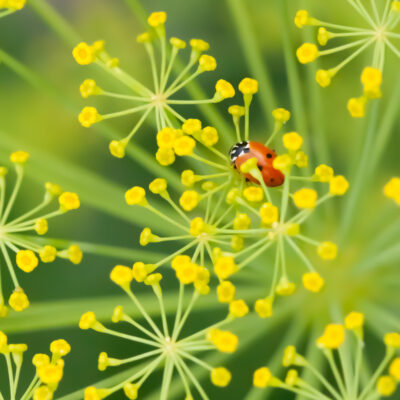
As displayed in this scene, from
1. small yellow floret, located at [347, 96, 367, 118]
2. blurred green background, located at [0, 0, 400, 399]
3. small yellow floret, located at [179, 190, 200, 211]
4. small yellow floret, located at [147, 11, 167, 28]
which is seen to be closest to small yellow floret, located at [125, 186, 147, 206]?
small yellow floret, located at [179, 190, 200, 211]

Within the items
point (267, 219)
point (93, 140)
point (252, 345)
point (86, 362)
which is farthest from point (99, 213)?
point (267, 219)

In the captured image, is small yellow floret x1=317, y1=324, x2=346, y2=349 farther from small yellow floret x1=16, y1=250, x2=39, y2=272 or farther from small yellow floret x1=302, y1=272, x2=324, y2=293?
small yellow floret x1=16, y1=250, x2=39, y2=272

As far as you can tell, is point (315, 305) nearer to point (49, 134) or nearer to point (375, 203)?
point (375, 203)

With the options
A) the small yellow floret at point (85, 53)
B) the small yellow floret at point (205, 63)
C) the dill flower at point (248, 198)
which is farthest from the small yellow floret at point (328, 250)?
the small yellow floret at point (85, 53)

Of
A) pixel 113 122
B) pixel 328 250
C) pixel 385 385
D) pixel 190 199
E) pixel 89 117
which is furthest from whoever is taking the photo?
pixel 113 122

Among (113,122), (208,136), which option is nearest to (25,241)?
(208,136)

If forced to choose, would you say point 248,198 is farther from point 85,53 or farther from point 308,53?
point 85,53
